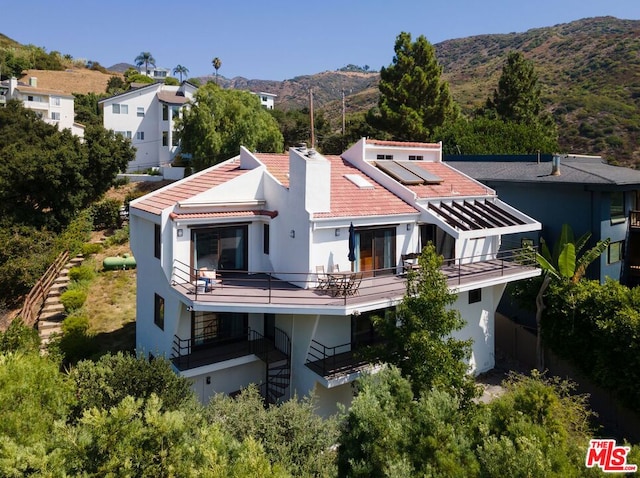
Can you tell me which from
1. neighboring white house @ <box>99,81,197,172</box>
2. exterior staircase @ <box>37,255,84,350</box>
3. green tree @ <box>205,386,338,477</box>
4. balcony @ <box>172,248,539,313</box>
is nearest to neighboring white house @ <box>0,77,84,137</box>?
neighboring white house @ <box>99,81,197,172</box>

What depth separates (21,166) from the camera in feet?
128

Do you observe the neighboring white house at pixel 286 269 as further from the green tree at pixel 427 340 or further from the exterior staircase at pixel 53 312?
the exterior staircase at pixel 53 312

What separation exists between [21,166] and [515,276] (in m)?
40.6

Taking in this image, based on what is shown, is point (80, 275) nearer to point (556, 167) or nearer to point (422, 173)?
point (422, 173)

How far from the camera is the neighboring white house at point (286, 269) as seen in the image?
1853cm

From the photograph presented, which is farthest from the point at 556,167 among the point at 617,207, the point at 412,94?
the point at 412,94

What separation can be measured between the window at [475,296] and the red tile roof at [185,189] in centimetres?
1307

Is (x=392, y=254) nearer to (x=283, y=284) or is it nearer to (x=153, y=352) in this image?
(x=283, y=284)

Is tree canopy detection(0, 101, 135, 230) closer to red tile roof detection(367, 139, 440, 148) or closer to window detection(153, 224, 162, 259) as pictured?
window detection(153, 224, 162, 259)

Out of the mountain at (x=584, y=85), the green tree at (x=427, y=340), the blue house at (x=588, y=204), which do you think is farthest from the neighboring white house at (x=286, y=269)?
the mountain at (x=584, y=85)

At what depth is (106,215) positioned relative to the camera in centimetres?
4331

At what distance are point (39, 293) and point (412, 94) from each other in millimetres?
43830

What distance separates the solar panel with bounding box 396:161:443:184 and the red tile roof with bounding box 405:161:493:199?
271 millimetres

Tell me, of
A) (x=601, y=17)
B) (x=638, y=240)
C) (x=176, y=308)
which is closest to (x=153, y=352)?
(x=176, y=308)
